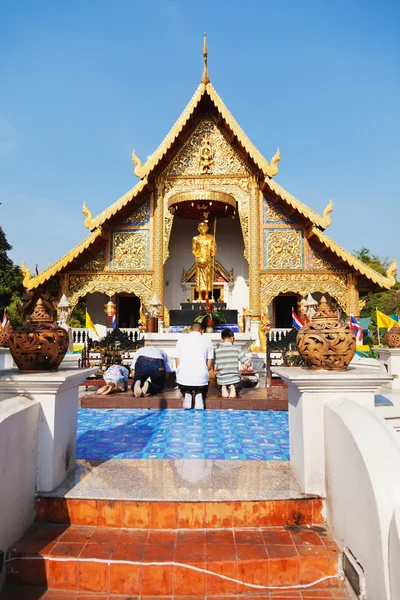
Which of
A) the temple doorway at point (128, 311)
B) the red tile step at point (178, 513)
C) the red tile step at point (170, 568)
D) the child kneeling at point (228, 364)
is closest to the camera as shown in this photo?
the red tile step at point (170, 568)

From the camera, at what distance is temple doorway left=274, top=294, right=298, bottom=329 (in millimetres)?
14180

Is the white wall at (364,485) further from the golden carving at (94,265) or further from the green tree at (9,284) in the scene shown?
the green tree at (9,284)

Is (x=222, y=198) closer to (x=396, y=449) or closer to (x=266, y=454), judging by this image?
(x=266, y=454)

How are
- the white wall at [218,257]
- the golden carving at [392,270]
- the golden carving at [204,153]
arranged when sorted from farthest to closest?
the white wall at [218,257] → the golden carving at [204,153] → the golden carving at [392,270]

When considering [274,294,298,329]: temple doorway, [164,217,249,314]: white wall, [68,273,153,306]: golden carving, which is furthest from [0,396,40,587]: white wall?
[274,294,298,329]: temple doorway

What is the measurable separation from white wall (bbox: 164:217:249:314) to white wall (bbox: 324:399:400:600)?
11464 millimetres

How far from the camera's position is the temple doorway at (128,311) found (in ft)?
47.0

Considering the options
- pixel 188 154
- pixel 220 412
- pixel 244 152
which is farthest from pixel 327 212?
pixel 220 412

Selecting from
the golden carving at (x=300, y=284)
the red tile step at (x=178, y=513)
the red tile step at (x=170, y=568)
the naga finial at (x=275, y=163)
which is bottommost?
the red tile step at (x=170, y=568)

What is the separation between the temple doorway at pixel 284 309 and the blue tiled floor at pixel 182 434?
32.5ft

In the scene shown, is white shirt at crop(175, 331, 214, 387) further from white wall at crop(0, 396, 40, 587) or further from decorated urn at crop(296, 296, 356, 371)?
white wall at crop(0, 396, 40, 587)

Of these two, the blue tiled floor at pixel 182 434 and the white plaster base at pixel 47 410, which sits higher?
the white plaster base at pixel 47 410

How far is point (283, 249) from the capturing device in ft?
38.9

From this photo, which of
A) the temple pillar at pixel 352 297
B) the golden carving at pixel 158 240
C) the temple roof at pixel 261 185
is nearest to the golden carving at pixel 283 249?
the temple roof at pixel 261 185
